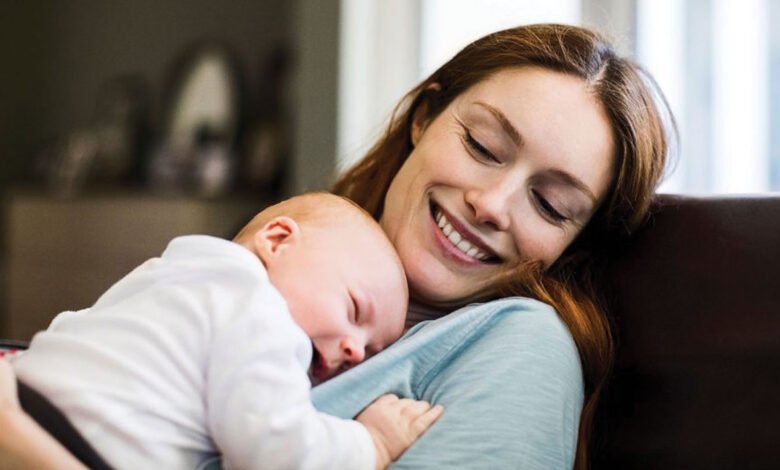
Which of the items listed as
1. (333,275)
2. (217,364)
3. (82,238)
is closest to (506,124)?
(333,275)

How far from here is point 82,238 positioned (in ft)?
14.7

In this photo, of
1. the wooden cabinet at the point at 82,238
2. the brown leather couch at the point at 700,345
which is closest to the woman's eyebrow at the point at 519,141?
the brown leather couch at the point at 700,345

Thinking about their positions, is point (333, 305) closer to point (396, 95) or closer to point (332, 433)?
point (332, 433)

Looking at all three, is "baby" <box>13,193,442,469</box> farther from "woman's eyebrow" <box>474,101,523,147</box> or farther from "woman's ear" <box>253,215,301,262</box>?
"woman's eyebrow" <box>474,101,523,147</box>

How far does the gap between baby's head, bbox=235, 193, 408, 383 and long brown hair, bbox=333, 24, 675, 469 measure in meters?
0.25

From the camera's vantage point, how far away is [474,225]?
1303 millimetres

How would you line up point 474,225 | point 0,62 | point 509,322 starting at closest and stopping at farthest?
point 509,322 < point 474,225 < point 0,62

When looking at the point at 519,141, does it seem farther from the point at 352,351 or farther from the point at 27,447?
the point at 27,447

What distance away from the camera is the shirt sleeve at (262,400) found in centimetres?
93

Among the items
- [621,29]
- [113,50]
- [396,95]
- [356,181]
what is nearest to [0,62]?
[113,50]

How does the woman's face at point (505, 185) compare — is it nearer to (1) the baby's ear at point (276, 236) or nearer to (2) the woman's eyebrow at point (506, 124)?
(2) the woman's eyebrow at point (506, 124)

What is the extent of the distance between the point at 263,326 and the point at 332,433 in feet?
0.44

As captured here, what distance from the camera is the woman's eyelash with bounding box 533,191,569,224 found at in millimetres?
1330

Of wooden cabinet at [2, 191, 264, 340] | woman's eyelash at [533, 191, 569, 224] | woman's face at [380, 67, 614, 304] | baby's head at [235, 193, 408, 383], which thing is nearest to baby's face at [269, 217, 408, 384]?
baby's head at [235, 193, 408, 383]
